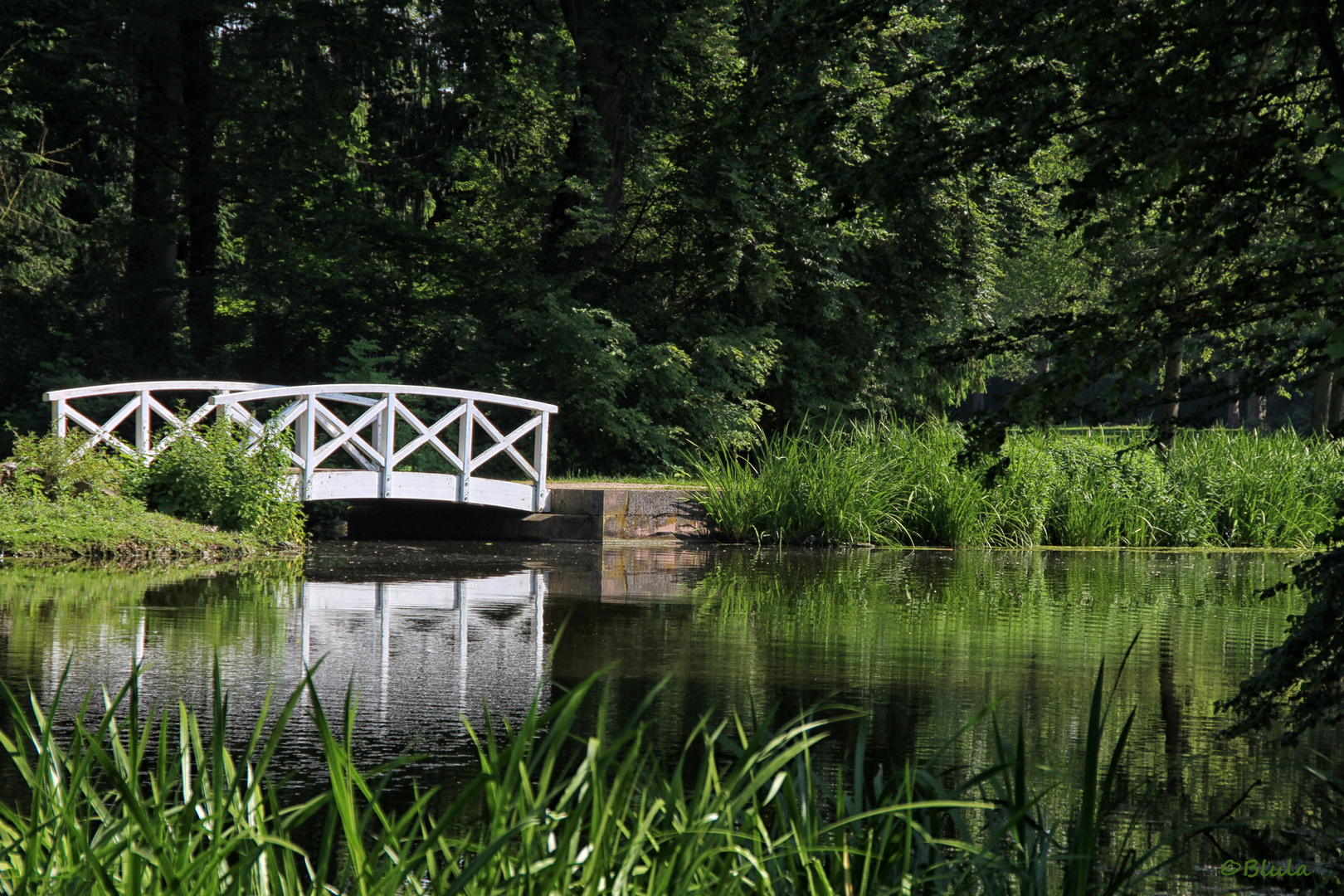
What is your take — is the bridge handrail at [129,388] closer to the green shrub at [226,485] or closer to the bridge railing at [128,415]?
the bridge railing at [128,415]

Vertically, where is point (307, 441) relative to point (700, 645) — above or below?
above

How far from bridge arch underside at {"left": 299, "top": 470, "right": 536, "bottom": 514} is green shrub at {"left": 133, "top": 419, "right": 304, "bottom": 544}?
1.83ft

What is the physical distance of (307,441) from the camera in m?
12.5

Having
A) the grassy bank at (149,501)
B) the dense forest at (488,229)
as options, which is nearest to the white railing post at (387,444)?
the grassy bank at (149,501)

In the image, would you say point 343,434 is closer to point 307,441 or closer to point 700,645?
point 307,441

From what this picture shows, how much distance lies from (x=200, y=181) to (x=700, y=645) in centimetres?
1493

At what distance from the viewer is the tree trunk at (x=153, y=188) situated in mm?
18875

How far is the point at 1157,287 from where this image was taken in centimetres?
345

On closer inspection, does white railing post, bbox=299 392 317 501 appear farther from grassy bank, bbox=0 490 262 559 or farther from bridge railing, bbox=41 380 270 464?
grassy bank, bbox=0 490 262 559

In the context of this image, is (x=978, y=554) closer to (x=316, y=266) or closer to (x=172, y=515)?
(x=172, y=515)

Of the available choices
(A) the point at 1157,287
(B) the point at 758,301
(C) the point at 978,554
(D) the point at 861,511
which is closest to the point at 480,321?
(B) the point at 758,301

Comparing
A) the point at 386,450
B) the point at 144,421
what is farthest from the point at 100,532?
the point at 386,450

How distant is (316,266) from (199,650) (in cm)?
1361

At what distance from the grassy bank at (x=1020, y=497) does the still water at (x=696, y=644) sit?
2.20m
